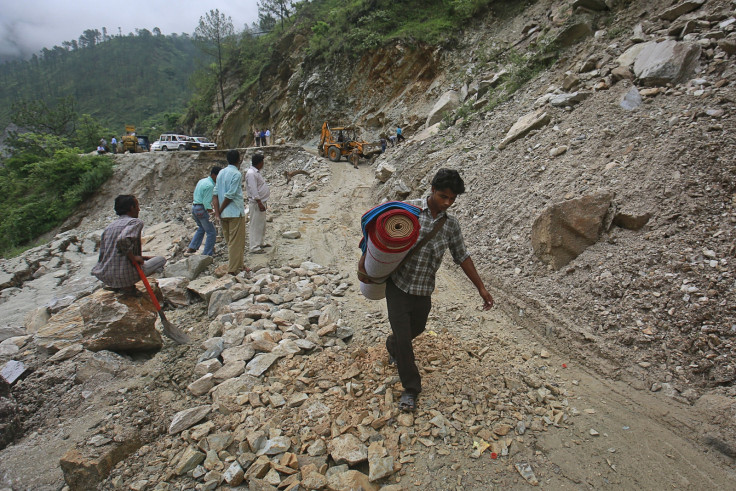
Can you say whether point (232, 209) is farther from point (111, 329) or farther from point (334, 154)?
point (334, 154)

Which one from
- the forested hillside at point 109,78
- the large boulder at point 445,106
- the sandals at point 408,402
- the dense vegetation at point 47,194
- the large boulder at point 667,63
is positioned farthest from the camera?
the forested hillside at point 109,78

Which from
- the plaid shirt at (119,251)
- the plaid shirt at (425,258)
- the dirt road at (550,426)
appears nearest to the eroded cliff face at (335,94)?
the dirt road at (550,426)

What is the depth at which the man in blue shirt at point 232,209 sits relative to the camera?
4902 millimetres

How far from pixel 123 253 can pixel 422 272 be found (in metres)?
2.76

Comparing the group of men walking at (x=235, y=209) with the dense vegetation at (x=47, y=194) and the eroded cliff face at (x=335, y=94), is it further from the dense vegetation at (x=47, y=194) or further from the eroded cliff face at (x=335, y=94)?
the dense vegetation at (x=47, y=194)

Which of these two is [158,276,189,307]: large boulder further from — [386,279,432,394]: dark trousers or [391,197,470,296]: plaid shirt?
[391,197,470,296]: plaid shirt

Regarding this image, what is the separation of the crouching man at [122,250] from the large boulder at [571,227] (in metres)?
4.17

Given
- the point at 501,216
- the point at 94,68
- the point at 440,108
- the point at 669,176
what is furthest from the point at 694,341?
the point at 94,68

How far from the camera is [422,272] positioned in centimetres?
224

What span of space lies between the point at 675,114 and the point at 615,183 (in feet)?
4.28

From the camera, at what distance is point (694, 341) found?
2.63 metres

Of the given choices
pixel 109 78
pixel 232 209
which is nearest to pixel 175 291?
pixel 232 209

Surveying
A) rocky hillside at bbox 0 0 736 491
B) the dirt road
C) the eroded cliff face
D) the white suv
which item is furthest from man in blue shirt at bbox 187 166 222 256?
the white suv

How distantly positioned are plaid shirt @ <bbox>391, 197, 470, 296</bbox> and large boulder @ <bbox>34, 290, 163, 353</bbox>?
105 inches
